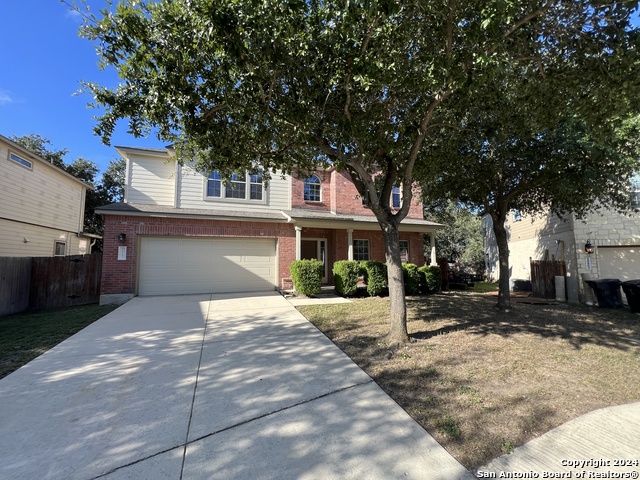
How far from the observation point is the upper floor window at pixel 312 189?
13.9m

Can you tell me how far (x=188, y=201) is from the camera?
11875 mm

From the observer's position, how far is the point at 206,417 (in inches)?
117

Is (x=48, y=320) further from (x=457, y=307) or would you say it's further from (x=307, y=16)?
(x=457, y=307)

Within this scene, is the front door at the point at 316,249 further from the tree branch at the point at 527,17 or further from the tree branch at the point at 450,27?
the tree branch at the point at 527,17

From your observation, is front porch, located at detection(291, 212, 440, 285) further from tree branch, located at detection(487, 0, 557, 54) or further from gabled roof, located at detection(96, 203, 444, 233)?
tree branch, located at detection(487, 0, 557, 54)

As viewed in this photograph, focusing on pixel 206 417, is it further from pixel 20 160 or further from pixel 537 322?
pixel 20 160

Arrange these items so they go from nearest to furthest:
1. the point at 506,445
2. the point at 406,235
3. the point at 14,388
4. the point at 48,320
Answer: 1. the point at 506,445
2. the point at 14,388
3. the point at 48,320
4. the point at 406,235

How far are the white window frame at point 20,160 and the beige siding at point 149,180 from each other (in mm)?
4353

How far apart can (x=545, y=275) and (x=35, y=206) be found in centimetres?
2146

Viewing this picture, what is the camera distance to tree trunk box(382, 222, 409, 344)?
5.26 m

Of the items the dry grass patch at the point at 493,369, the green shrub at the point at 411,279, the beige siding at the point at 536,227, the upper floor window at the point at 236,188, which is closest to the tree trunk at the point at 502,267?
the dry grass patch at the point at 493,369

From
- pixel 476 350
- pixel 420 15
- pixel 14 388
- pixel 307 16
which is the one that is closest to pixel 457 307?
pixel 476 350

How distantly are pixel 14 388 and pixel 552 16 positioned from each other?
899 cm

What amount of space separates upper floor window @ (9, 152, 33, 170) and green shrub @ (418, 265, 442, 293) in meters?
16.3
